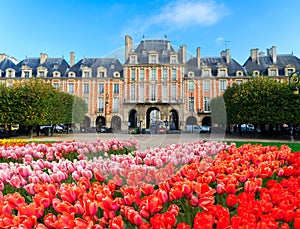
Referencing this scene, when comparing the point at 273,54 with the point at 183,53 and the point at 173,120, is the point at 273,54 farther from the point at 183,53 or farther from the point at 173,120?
the point at 183,53

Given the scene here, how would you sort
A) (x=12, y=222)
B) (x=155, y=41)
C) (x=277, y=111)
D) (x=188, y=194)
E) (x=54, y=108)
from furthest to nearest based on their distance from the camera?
1. (x=54, y=108)
2. (x=277, y=111)
3. (x=155, y=41)
4. (x=188, y=194)
5. (x=12, y=222)

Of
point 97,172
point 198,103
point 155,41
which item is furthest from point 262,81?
point 97,172

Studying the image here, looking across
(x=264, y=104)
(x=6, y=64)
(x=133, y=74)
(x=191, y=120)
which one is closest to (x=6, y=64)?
(x=6, y=64)

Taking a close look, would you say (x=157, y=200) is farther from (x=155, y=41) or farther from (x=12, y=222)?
(x=155, y=41)

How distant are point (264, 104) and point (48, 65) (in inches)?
1512

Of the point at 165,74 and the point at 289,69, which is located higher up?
the point at 289,69

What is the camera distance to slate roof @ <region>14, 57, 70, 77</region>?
48250 millimetres

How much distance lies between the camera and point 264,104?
26234 mm

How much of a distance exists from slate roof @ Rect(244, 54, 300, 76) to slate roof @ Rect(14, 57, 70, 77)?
31.9m

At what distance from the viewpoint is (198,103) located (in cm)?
469

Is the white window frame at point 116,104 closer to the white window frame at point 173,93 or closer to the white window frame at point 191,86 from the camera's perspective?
the white window frame at point 173,93

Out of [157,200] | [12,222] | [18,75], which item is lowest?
[12,222]

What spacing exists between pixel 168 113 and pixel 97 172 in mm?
2784

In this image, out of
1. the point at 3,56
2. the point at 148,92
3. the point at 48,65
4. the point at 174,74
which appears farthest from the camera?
the point at 3,56
